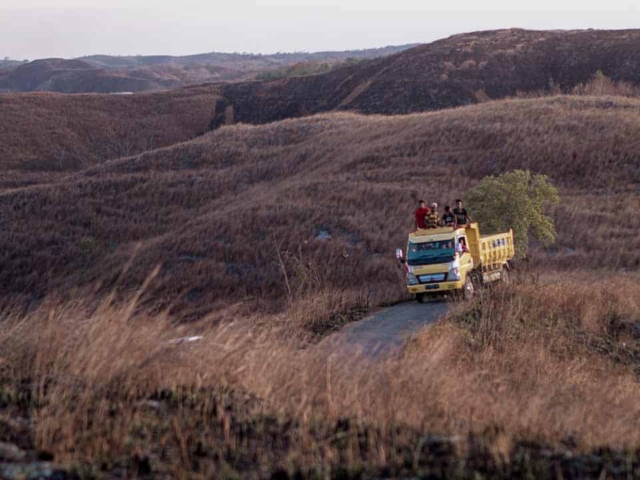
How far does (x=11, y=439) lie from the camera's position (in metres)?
5.62

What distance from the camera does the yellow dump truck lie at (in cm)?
1931

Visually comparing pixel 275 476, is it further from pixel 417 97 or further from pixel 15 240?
pixel 417 97

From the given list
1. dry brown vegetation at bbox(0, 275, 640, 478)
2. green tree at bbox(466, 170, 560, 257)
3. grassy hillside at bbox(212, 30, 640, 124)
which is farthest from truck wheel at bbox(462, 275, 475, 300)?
grassy hillside at bbox(212, 30, 640, 124)

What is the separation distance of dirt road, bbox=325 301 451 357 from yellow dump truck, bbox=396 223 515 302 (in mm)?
500

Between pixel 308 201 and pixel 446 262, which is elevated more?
pixel 446 262

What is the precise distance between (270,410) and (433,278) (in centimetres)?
1349

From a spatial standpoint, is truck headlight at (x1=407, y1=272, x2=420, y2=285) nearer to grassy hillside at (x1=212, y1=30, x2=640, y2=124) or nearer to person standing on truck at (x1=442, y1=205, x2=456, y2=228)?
person standing on truck at (x1=442, y1=205, x2=456, y2=228)

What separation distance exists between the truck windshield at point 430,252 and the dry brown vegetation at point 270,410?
10.1 meters

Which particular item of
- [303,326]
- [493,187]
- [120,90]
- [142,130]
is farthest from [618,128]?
[120,90]

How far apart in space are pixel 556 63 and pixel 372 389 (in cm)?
8978

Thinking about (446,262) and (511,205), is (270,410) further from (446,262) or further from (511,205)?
(511,205)

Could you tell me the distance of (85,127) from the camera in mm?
92500

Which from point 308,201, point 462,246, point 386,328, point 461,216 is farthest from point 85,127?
point 386,328

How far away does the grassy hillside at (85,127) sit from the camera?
81.6 metres
